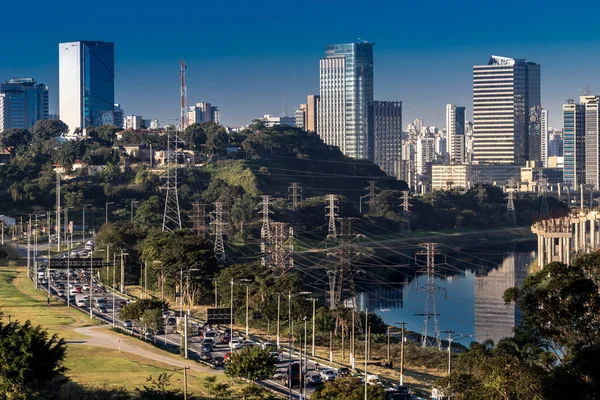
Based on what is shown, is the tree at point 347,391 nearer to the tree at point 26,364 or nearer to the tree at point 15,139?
the tree at point 26,364

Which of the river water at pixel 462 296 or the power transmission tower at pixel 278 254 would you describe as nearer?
the river water at pixel 462 296

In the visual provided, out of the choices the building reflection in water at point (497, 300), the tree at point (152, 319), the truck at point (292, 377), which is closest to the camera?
the truck at point (292, 377)

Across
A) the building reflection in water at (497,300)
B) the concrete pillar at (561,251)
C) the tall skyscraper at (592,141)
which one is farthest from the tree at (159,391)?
the tall skyscraper at (592,141)

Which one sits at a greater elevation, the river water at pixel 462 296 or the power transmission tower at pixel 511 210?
the power transmission tower at pixel 511 210

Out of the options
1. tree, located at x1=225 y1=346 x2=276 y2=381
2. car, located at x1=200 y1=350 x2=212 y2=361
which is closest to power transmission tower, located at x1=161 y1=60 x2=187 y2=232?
car, located at x1=200 y1=350 x2=212 y2=361

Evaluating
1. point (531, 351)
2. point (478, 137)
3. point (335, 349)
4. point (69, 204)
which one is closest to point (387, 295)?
point (335, 349)

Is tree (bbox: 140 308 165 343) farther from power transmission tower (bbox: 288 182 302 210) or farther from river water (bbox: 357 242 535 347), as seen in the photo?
power transmission tower (bbox: 288 182 302 210)
